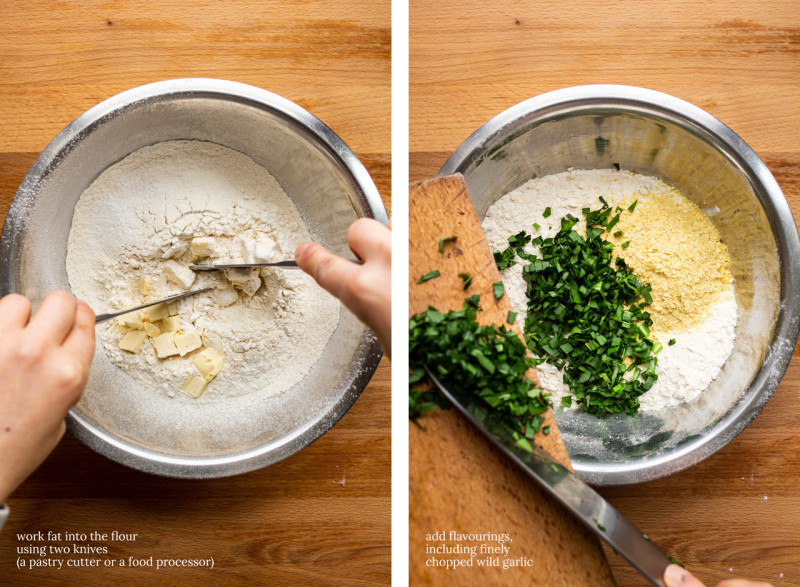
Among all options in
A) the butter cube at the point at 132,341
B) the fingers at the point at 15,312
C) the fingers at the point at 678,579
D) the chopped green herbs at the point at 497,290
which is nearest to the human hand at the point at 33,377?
the fingers at the point at 15,312

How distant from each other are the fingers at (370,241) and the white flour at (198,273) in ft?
0.63

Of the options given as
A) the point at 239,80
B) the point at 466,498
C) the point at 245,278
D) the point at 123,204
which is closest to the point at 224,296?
the point at 245,278

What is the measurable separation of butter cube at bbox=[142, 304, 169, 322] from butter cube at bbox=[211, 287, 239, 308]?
0.06 m

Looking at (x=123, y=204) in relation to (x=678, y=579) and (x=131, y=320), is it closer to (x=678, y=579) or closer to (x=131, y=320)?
(x=131, y=320)

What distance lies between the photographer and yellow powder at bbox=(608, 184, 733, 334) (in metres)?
0.71

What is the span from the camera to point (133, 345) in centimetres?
68

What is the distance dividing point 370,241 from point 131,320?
14.7 inches

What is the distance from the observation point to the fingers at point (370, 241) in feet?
1.65

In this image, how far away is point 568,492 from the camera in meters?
0.52

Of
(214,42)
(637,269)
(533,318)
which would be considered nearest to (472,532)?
(533,318)

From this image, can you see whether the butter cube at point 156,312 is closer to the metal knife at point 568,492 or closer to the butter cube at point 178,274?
the butter cube at point 178,274

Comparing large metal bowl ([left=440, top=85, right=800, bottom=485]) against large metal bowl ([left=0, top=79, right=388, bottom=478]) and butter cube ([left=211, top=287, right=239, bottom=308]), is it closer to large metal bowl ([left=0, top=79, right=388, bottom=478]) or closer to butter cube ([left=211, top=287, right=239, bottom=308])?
large metal bowl ([left=0, top=79, right=388, bottom=478])

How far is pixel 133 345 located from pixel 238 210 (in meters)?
0.22

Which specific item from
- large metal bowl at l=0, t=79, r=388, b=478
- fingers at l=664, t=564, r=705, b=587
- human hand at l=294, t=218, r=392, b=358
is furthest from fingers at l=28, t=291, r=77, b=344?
fingers at l=664, t=564, r=705, b=587
